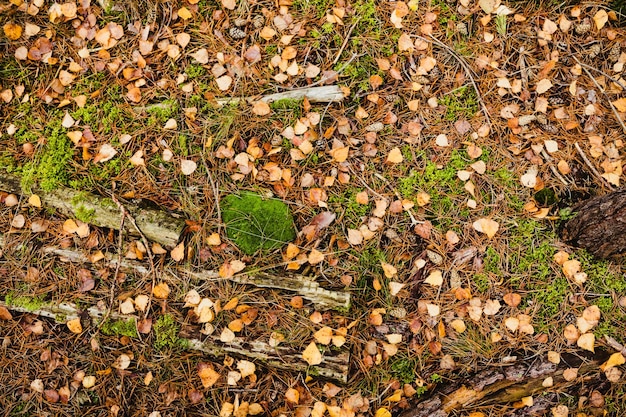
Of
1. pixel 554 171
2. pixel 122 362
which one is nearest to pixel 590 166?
pixel 554 171

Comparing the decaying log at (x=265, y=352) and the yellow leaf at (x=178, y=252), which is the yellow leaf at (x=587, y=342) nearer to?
the decaying log at (x=265, y=352)

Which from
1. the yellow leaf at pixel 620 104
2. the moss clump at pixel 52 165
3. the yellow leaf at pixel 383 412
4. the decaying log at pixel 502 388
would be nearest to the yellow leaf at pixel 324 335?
the yellow leaf at pixel 383 412

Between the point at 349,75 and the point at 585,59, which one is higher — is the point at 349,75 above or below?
below

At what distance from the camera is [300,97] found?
2.79 metres

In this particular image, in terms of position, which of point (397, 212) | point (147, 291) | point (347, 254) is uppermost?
point (397, 212)

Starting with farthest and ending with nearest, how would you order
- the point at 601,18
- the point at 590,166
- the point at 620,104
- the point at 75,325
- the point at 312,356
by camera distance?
the point at 601,18, the point at 620,104, the point at 590,166, the point at 75,325, the point at 312,356

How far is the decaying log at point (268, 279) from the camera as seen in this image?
242 cm

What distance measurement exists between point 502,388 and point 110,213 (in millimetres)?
2327

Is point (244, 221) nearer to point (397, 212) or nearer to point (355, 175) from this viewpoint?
point (355, 175)

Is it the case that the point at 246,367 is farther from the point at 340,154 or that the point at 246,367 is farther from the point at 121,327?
the point at 340,154

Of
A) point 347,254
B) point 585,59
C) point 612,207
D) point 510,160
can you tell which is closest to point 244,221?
point 347,254

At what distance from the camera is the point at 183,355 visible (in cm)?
244

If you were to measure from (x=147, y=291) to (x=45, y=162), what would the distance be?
0.99 metres

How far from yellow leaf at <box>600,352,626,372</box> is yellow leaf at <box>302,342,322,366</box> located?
1500 mm
